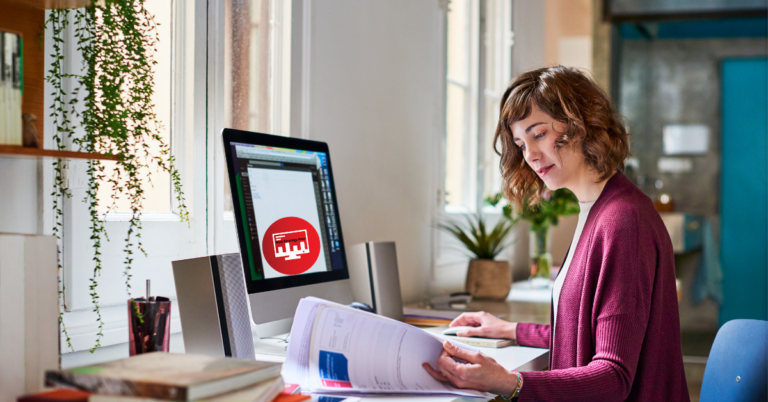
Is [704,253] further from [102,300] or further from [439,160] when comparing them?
[102,300]

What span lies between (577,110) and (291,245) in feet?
2.27

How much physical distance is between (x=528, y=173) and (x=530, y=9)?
7.85ft

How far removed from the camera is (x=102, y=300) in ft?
4.29

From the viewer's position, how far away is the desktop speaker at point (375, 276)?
5.68 ft

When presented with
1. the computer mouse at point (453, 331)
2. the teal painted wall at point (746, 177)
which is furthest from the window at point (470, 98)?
the teal painted wall at point (746, 177)

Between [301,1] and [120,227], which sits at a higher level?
[301,1]

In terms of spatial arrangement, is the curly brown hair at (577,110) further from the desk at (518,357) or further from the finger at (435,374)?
the finger at (435,374)

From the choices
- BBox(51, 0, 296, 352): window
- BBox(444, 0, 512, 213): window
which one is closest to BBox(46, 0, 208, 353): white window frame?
BBox(51, 0, 296, 352): window

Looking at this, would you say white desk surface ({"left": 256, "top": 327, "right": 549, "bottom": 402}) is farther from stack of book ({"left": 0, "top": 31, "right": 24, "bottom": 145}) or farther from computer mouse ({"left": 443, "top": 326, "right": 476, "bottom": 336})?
stack of book ({"left": 0, "top": 31, "right": 24, "bottom": 145})

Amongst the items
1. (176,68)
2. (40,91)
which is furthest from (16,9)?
(176,68)

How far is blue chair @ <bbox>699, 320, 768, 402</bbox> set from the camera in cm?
121

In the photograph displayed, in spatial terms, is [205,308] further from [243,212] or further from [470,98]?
[470,98]

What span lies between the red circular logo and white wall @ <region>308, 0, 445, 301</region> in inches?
16.6

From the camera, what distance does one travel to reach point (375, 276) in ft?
5.68
